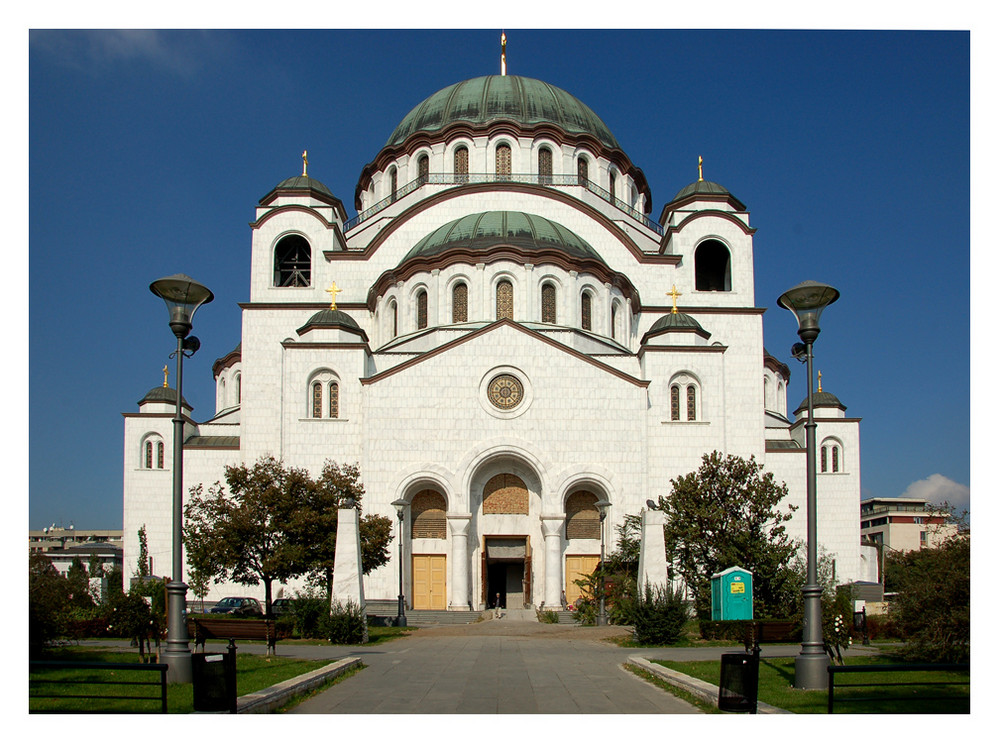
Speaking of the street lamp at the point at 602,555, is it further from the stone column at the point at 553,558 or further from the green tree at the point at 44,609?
the green tree at the point at 44,609

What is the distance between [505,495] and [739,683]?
24114mm

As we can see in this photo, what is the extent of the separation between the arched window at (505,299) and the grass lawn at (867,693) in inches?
896

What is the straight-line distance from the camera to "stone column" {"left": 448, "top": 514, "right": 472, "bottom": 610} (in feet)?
106

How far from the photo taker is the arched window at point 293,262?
136 feet

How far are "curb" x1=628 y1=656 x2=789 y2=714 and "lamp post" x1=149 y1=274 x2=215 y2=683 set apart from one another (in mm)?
6479

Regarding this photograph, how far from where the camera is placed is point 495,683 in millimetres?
13266

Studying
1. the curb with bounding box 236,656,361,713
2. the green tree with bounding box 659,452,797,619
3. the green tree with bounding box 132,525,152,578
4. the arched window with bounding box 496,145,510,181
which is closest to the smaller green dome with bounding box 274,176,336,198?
the arched window with bounding box 496,145,510,181

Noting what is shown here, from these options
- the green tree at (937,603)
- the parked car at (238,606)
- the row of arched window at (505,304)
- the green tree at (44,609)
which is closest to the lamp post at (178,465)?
the green tree at (44,609)

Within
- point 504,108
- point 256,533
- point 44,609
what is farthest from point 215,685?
point 504,108

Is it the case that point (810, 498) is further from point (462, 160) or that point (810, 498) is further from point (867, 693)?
point (462, 160)

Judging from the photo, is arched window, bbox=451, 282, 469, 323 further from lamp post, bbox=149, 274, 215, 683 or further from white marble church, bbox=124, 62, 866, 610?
lamp post, bbox=149, 274, 215, 683

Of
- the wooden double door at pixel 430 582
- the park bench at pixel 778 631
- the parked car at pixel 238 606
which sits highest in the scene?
the park bench at pixel 778 631

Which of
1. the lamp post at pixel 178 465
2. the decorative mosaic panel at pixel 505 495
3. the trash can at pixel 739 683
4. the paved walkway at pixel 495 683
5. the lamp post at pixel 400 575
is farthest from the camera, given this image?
the decorative mosaic panel at pixel 505 495

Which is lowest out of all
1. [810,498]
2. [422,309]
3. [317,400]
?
[810,498]
